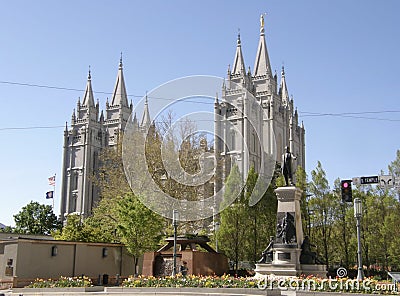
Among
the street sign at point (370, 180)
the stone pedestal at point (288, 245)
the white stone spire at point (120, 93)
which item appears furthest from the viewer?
the white stone spire at point (120, 93)

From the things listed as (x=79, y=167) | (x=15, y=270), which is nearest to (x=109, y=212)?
(x=15, y=270)

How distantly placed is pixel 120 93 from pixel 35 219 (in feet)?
132

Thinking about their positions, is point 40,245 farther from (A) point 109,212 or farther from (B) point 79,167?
(B) point 79,167

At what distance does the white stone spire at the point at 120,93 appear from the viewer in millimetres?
99650

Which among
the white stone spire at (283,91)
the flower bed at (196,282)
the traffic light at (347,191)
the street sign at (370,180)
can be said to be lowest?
the flower bed at (196,282)

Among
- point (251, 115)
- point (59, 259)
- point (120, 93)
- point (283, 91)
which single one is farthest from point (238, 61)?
point (59, 259)

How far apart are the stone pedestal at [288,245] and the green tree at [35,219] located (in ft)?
169

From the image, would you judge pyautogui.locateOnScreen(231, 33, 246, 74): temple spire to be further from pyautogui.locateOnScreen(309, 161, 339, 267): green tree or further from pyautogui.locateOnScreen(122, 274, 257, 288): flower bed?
pyautogui.locateOnScreen(122, 274, 257, 288): flower bed

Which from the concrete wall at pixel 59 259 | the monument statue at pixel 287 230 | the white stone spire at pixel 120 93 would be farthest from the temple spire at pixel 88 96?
the monument statue at pixel 287 230

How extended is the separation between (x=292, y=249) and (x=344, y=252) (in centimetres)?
1904

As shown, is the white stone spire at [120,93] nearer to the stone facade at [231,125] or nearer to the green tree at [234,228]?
the stone facade at [231,125]

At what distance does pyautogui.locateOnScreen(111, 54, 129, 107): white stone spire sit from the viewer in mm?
99650

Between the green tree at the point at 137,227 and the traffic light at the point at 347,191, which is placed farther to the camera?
the green tree at the point at 137,227

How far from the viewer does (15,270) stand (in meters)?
27.4
